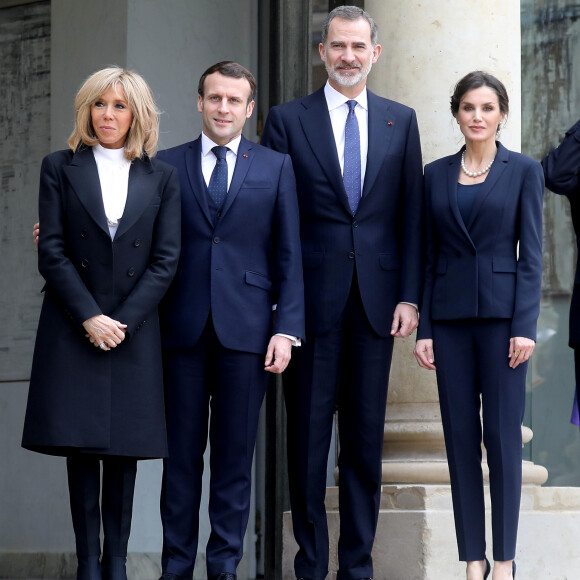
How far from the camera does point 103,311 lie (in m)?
4.63

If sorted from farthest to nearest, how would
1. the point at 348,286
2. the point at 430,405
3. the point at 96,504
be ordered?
1. the point at 430,405
2. the point at 348,286
3. the point at 96,504

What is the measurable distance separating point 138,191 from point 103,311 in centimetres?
46

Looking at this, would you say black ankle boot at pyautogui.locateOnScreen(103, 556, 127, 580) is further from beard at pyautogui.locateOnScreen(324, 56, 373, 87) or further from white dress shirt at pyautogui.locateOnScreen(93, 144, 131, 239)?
beard at pyautogui.locateOnScreen(324, 56, 373, 87)

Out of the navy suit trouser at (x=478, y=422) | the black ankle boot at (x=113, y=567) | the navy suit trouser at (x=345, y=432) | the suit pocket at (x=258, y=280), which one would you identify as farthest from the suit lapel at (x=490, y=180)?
the black ankle boot at (x=113, y=567)

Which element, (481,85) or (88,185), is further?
(481,85)

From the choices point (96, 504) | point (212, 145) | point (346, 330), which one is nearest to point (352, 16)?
point (212, 145)

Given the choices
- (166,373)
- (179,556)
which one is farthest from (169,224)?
(179,556)

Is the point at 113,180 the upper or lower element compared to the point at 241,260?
upper

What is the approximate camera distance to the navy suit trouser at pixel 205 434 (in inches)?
189

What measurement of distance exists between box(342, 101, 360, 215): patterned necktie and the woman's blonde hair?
78 centimetres

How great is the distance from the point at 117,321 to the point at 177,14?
3.65 meters

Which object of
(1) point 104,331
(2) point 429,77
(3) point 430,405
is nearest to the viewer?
(1) point 104,331

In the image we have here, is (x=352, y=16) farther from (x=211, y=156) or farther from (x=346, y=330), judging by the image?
(x=346, y=330)

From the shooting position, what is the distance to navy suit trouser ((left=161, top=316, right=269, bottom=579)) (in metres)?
4.79
